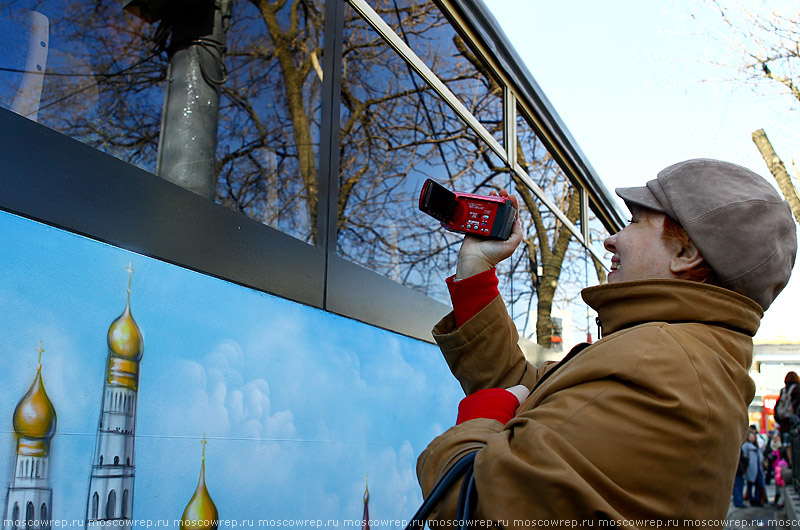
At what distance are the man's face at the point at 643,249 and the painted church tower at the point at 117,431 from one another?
123 cm

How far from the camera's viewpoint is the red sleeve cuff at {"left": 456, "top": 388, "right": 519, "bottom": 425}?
54.6 inches

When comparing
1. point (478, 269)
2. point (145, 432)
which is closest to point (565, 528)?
point (478, 269)

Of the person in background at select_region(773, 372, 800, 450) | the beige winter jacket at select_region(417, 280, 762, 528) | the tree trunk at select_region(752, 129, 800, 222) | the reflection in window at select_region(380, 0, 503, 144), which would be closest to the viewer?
the beige winter jacket at select_region(417, 280, 762, 528)

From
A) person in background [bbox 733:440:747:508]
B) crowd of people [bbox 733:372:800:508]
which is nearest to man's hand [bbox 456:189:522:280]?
crowd of people [bbox 733:372:800:508]

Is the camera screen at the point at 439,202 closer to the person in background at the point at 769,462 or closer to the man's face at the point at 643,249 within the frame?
the man's face at the point at 643,249

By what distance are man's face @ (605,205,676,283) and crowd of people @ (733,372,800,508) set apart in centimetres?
53

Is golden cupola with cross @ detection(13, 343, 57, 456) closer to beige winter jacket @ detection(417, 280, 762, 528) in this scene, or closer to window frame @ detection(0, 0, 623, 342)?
window frame @ detection(0, 0, 623, 342)

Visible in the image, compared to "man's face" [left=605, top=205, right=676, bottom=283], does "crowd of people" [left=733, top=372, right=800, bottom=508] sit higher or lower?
lower

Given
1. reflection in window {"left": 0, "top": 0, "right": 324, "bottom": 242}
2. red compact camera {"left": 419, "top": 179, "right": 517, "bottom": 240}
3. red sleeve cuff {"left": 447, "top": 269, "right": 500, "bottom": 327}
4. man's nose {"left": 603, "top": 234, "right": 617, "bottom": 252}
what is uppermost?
reflection in window {"left": 0, "top": 0, "right": 324, "bottom": 242}

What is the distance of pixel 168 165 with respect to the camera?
212cm

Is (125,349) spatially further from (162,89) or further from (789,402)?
(789,402)

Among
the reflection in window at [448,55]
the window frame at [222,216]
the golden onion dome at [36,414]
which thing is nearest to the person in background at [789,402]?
the reflection in window at [448,55]

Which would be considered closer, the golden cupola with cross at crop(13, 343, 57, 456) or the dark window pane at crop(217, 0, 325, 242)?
the golden cupola with cross at crop(13, 343, 57, 456)

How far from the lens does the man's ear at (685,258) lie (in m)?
1.46
